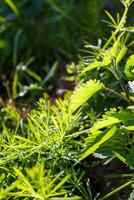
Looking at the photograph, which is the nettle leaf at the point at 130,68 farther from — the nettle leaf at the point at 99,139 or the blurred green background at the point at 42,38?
the blurred green background at the point at 42,38

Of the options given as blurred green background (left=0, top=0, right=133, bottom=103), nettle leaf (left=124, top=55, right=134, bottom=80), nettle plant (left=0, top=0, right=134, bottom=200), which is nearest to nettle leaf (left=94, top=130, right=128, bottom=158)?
nettle plant (left=0, top=0, right=134, bottom=200)

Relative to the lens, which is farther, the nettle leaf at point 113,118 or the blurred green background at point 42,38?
the blurred green background at point 42,38

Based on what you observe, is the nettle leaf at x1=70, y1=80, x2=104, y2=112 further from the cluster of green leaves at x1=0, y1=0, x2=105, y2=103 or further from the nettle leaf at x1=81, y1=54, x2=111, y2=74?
the cluster of green leaves at x1=0, y1=0, x2=105, y2=103

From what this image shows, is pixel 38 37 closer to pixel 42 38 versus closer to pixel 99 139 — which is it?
pixel 42 38

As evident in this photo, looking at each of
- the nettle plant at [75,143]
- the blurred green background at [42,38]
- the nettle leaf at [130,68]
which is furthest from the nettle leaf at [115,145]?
the blurred green background at [42,38]

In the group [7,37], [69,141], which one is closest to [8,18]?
[7,37]

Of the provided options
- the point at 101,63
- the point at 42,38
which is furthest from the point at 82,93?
the point at 42,38

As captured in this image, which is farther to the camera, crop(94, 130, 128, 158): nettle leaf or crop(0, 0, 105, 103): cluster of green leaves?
crop(0, 0, 105, 103): cluster of green leaves

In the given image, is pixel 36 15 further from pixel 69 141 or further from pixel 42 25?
pixel 69 141
